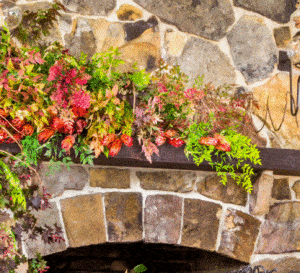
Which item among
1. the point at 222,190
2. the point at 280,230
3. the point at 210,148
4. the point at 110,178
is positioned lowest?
the point at 280,230

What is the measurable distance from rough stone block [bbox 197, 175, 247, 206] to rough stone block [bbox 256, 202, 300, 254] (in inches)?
7.3

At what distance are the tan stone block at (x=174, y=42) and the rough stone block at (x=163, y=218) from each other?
0.72 meters

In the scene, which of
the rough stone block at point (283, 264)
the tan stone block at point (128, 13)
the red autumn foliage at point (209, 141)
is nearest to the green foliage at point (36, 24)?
the tan stone block at point (128, 13)

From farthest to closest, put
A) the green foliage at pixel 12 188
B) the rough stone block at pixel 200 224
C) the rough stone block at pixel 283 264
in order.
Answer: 1. the rough stone block at pixel 283 264
2. the rough stone block at pixel 200 224
3. the green foliage at pixel 12 188

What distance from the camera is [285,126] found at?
1604 millimetres

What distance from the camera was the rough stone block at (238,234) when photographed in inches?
61.4

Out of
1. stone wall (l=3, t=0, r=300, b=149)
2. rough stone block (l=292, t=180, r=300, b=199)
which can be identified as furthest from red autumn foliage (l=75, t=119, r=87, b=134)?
rough stone block (l=292, t=180, r=300, b=199)

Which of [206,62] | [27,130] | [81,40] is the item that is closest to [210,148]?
[206,62]

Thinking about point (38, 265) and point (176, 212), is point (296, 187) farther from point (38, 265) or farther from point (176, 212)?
point (38, 265)

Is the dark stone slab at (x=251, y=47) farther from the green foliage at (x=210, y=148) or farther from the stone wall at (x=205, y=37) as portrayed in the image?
the green foliage at (x=210, y=148)

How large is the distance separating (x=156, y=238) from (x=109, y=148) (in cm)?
63

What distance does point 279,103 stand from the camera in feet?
5.23

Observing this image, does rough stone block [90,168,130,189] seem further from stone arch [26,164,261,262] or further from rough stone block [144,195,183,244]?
rough stone block [144,195,183,244]

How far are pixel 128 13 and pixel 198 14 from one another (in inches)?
13.9
